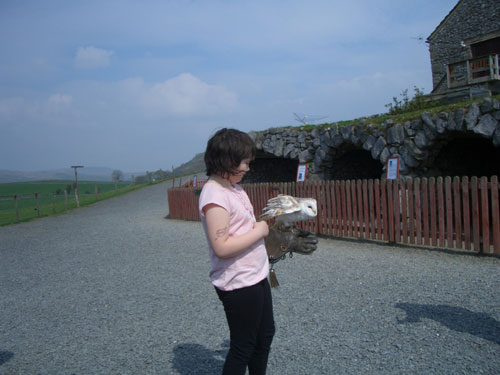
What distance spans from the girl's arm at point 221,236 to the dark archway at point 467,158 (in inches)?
399

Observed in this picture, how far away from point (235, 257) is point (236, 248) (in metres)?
0.12

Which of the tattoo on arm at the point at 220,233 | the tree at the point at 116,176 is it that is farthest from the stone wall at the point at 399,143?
the tree at the point at 116,176

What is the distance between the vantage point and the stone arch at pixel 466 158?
435 inches

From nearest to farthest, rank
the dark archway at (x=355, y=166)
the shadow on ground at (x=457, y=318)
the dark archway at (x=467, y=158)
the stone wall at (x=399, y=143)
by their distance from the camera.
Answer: the shadow on ground at (x=457, y=318) → the stone wall at (x=399, y=143) → the dark archway at (x=467, y=158) → the dark archway at (x=355, y=166)

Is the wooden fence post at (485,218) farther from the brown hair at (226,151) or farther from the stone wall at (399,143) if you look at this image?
the brown hair at (226,151)

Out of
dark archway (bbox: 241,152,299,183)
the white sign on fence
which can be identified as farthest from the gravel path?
dark archway (bbox: 241,152,299,183)

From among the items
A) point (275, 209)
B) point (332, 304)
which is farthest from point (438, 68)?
point (275, 209)

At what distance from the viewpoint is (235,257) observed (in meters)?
2.01

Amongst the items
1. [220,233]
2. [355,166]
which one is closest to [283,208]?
[220,233]

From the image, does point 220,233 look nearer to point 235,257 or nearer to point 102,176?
point 235,257

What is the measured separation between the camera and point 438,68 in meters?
19.8

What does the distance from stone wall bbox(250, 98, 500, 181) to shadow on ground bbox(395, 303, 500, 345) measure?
5287 millimetres

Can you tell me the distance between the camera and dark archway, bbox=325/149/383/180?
1370cm

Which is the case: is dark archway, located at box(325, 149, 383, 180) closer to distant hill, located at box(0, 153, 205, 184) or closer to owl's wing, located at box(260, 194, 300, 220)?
distant hill, located at box(0, 153, 205, 184)
